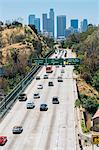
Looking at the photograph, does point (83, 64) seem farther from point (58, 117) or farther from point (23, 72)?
point (58, 117)

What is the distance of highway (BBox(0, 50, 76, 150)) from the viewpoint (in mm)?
44844

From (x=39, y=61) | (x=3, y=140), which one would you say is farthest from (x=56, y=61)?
(x=3, y=140)

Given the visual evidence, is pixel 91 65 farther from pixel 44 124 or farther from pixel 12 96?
pixel 44 124

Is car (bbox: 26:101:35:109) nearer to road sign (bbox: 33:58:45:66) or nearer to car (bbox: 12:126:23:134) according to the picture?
car (bbox: 12:126:23:134)

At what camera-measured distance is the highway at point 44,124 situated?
4484 cm

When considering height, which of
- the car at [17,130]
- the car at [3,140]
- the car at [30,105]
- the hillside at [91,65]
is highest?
the car at [3,140]

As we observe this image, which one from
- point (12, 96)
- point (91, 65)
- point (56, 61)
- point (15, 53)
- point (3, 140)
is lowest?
point (91, 65)

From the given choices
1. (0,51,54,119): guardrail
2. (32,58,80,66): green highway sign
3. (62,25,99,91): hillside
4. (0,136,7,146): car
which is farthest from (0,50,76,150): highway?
(32,58,80,66): green highway sign

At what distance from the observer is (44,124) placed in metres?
53.7

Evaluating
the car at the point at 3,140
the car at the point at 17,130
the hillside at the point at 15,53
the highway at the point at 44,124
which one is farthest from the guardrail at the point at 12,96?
the car at the point at 3,140

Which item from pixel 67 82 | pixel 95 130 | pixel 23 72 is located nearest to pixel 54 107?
pixel 95 130

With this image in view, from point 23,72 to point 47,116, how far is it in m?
51.0

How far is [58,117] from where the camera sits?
189 feet

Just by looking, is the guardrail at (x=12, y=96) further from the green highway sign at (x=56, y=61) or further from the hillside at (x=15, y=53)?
the green highway sign at (x=56, y=61)
